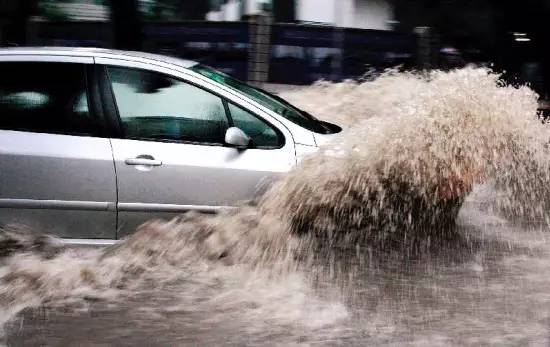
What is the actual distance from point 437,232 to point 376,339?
1965 mm

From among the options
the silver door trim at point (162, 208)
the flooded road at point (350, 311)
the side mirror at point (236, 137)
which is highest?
the side mirror at point (236, 137)

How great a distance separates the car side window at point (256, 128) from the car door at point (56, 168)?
0.86 meters

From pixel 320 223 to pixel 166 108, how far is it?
4.28 feet

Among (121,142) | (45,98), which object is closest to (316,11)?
(45,98)

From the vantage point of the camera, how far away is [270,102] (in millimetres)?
5324

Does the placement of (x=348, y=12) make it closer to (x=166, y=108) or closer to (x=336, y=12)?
(x=336, y=12)

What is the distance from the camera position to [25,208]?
14.9 feet

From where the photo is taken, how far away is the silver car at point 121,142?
4.56 meters

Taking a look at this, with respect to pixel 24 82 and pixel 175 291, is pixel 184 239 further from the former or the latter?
pixel 24 82

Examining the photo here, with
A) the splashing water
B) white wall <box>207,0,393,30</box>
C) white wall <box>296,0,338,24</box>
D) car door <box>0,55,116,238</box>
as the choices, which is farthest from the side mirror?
white wall <box>296,0,338,24</box>

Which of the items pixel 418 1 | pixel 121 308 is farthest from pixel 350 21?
pixel 121 308

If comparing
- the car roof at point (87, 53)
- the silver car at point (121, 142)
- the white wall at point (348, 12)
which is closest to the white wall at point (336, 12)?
the white wall at point (348, 12)

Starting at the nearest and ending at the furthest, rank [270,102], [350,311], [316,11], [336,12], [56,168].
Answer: [350,311] < [56,168] < [270,102] < [316,11] < [336,12]

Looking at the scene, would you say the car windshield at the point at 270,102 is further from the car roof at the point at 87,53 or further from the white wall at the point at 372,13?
the white wall at the point at 372,13
